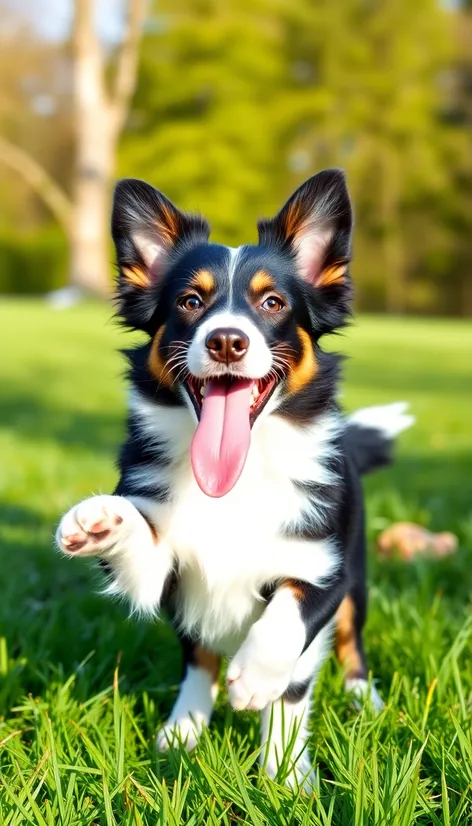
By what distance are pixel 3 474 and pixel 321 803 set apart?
15.8 ft

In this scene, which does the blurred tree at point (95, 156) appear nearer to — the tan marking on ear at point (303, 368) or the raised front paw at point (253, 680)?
the tan marking on ear at point (303, 368)

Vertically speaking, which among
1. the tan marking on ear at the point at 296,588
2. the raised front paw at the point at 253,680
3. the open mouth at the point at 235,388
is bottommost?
the raised front paw at the point at 253,680

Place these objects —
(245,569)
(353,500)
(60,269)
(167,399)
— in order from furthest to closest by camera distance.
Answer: (60,269) < (353,500) < (167,399) < (245,569)

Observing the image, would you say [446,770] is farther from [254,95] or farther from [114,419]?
[254,95]

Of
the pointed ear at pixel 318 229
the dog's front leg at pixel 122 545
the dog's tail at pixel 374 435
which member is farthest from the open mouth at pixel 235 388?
the dog's tail at pixel 374 435

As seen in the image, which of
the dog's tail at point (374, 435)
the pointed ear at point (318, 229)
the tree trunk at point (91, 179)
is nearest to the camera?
the pointed ear at point (318, 229)

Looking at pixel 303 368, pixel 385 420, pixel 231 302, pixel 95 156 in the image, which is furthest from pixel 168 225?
pixel 95 156

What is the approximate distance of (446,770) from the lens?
220 centimetres

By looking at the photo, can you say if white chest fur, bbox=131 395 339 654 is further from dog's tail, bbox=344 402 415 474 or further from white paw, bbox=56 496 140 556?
dog's tail, bbox=344 402 415 474

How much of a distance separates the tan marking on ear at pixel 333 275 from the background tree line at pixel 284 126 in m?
31.1

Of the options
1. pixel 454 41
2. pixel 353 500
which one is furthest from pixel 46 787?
pixel 454 41

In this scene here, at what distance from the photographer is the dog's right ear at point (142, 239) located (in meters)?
2.81

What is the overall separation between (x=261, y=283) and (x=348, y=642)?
127 cm

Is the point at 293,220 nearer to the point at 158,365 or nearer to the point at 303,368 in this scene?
the point at 303,368
